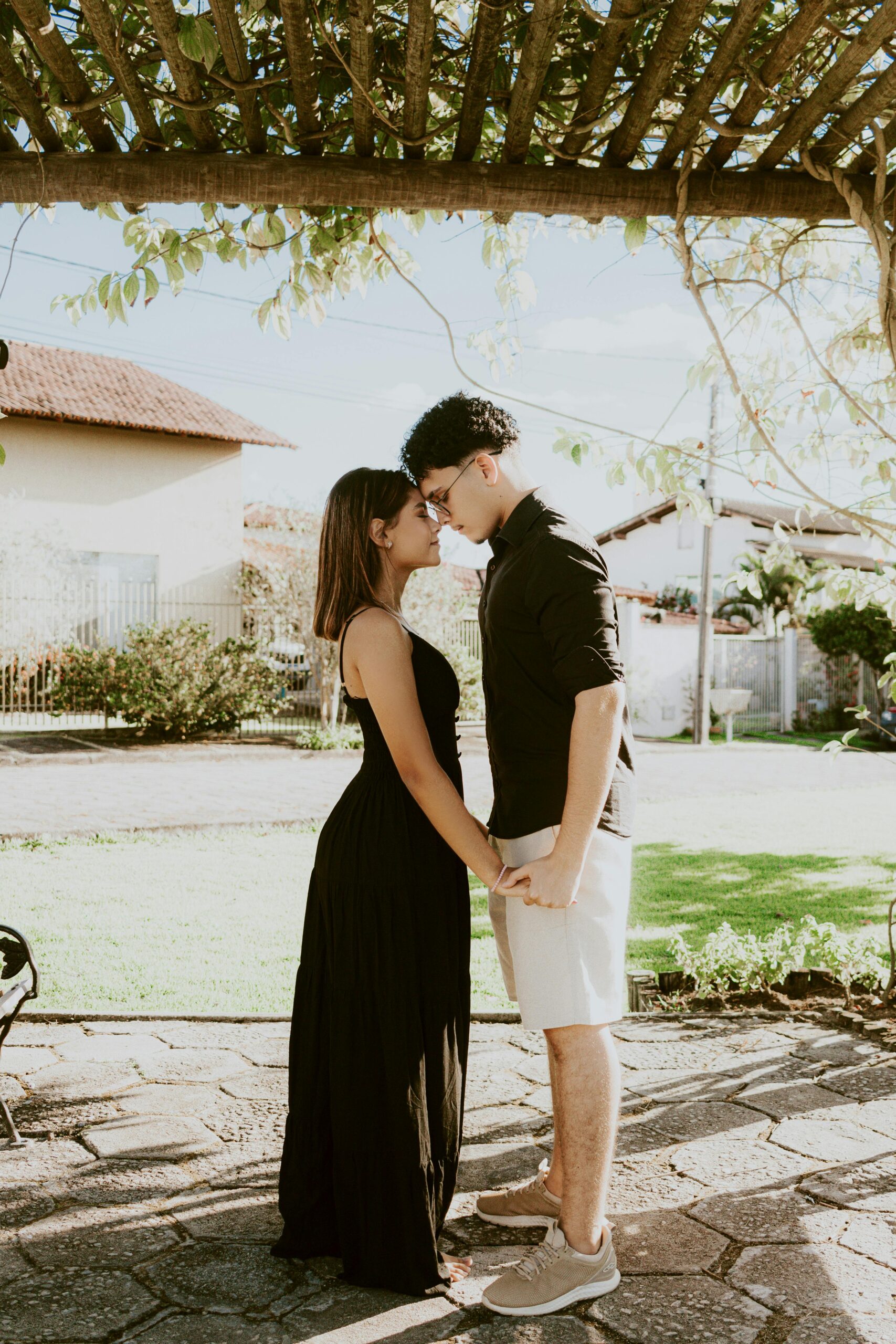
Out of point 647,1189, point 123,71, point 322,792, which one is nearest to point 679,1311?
point 647,1189

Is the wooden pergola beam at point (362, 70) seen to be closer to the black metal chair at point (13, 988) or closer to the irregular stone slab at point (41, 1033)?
the black metal chair at point (13, 988)

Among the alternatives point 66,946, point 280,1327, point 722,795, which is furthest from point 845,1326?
point 722,795

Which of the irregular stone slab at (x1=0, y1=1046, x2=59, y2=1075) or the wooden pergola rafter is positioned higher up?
the wooden pergola rafter

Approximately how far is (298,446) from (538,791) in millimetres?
22434

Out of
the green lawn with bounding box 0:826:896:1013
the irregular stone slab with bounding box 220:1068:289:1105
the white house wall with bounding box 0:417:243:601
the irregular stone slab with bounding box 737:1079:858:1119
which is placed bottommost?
the green lawn with bounding box 0:826:896:1013

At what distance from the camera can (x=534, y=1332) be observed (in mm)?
2281

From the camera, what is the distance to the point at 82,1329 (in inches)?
89.3

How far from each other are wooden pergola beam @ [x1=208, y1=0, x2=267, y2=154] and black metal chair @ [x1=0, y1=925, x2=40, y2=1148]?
2.29 m

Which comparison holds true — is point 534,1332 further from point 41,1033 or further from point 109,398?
point 109,398

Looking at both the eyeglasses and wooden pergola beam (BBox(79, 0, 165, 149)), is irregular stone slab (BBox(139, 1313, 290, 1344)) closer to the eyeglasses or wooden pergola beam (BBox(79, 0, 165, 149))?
the eyeglasses

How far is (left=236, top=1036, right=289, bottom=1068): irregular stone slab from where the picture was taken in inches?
152

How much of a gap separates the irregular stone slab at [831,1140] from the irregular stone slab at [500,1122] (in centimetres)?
72

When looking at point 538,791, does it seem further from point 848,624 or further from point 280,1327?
point 848,624

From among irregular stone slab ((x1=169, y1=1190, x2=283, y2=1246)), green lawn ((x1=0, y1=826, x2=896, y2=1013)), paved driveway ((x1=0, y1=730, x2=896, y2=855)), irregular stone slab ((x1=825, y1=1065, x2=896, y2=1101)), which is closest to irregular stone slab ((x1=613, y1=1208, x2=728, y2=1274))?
irregular stone slab ((x1=169, y1=1190, x2=283, y2=1246))
